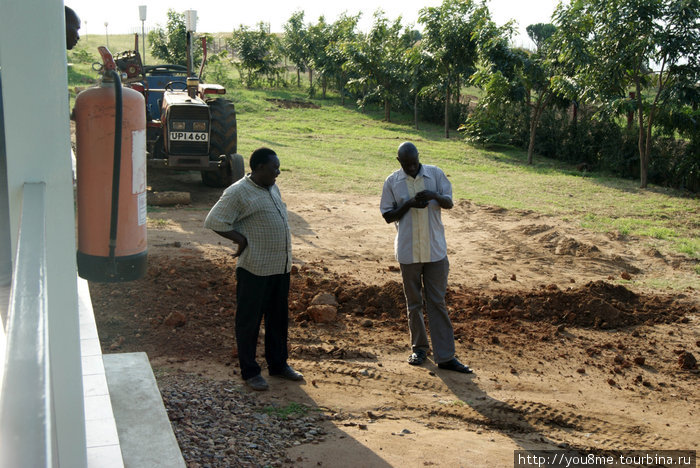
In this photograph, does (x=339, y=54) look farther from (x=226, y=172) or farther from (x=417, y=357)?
(x=417, y=357)

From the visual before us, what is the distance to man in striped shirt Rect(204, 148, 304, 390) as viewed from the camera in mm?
4875

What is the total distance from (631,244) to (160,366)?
7227 mm

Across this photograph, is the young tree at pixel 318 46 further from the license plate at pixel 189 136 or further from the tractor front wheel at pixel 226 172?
the license plate at pixel 189 136

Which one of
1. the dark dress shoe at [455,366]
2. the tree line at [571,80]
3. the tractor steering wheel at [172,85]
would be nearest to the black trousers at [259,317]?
the dark dress shoe at [455,366]

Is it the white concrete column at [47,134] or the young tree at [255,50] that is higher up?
the young tree at [255,50]

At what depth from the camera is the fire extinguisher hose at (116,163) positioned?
2729 mm

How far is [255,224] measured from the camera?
4898 millimetres

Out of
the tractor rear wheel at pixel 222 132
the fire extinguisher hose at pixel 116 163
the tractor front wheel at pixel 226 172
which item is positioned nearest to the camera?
the fire extinguisher hose at pixel 116 163

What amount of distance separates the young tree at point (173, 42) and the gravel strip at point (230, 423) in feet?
80.6

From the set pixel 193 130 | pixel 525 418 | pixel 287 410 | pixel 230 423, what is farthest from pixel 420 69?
pixel 230 423

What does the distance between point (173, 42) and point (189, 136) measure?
20543mm

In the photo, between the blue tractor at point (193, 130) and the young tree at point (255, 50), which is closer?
the blue tractor at point (193, 130)

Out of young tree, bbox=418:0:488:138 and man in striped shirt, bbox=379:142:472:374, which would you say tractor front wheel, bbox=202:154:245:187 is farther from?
young tree, bbox=418:0:488:138

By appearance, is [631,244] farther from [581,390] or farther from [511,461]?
[511,461]
